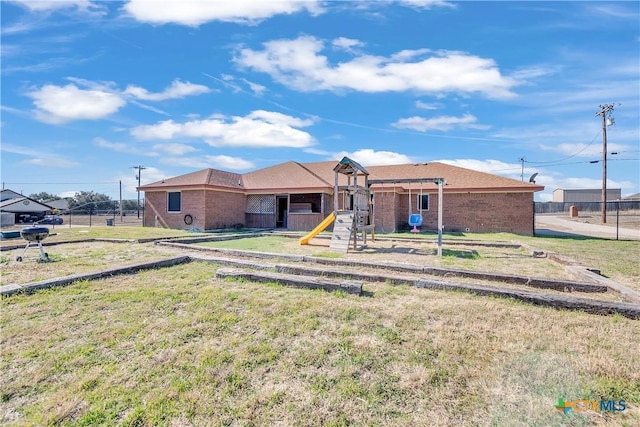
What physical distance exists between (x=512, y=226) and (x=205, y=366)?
59.3ft

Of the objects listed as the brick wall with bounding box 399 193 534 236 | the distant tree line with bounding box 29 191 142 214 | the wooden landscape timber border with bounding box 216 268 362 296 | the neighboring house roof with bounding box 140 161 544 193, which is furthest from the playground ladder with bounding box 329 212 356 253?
the distant tree line with bounding box 29 191 142 214

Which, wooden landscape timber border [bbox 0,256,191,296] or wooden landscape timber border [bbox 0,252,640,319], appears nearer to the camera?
wooden landscape timber border [bbox 0,252,640,319]

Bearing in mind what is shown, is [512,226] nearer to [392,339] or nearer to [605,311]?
[605,311]

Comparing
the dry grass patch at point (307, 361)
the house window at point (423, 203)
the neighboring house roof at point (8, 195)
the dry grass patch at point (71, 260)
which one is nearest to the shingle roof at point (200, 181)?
the dry grass patch at point (71, 260)

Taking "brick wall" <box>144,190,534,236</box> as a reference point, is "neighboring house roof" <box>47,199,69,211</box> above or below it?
above

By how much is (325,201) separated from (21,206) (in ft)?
100

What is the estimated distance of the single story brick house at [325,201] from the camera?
17.7m

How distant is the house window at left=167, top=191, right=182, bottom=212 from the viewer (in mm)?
19172

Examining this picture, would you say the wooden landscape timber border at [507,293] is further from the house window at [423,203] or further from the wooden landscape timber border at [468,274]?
the house window at [423,203]

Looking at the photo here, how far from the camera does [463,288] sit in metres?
5.35

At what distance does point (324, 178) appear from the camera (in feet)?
70.1

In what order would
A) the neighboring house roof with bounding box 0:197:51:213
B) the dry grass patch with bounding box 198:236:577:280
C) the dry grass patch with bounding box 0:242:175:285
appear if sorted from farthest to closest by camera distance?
the neighboring house roof with bounding box 0:197:51:213
the dry grass patch with bounding box 198:236:577:280
the dry grass patch with bounding box 0:242:175:285

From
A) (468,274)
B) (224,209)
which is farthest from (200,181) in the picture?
(468,274)

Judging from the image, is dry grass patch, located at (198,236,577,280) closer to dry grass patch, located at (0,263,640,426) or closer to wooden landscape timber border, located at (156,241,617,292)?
wooden landscape timber border, located at (156,241,617,292)
